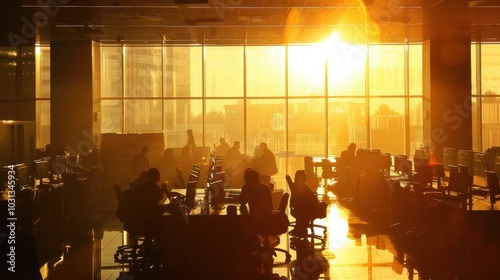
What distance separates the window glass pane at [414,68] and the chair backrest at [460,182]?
10.3 m

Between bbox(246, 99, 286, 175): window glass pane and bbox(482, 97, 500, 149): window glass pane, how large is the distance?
738cm

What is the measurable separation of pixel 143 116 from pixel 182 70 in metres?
2.18

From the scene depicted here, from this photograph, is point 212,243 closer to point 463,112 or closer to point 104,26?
Answer: point 104,26

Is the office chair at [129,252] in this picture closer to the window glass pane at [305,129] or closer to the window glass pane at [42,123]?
the window glass pane at [305,129]

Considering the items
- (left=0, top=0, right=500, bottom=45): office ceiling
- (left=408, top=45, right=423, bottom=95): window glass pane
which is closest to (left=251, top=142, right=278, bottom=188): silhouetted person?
(left=0, top=0, right=500, bottom=45): office ceiling

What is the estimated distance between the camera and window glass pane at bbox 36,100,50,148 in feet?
66.5

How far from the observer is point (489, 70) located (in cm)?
2072

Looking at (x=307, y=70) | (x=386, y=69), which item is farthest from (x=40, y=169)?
(x=386, y=69)

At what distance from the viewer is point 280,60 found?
66.6 ft

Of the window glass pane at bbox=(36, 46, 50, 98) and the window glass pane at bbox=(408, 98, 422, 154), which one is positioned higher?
the window glass pane at bbox=(36, 46, 50, 98)

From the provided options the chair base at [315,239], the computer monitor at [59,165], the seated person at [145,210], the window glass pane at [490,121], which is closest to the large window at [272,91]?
the window glass pane at [490,121]

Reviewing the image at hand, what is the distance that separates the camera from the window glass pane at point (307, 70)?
2036 cm

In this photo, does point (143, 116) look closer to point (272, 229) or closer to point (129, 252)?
point (129, 252)

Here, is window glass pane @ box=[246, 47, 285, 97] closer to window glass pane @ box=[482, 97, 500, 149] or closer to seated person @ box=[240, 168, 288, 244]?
window glass pane @ box=[482, 97, 500, 149]
